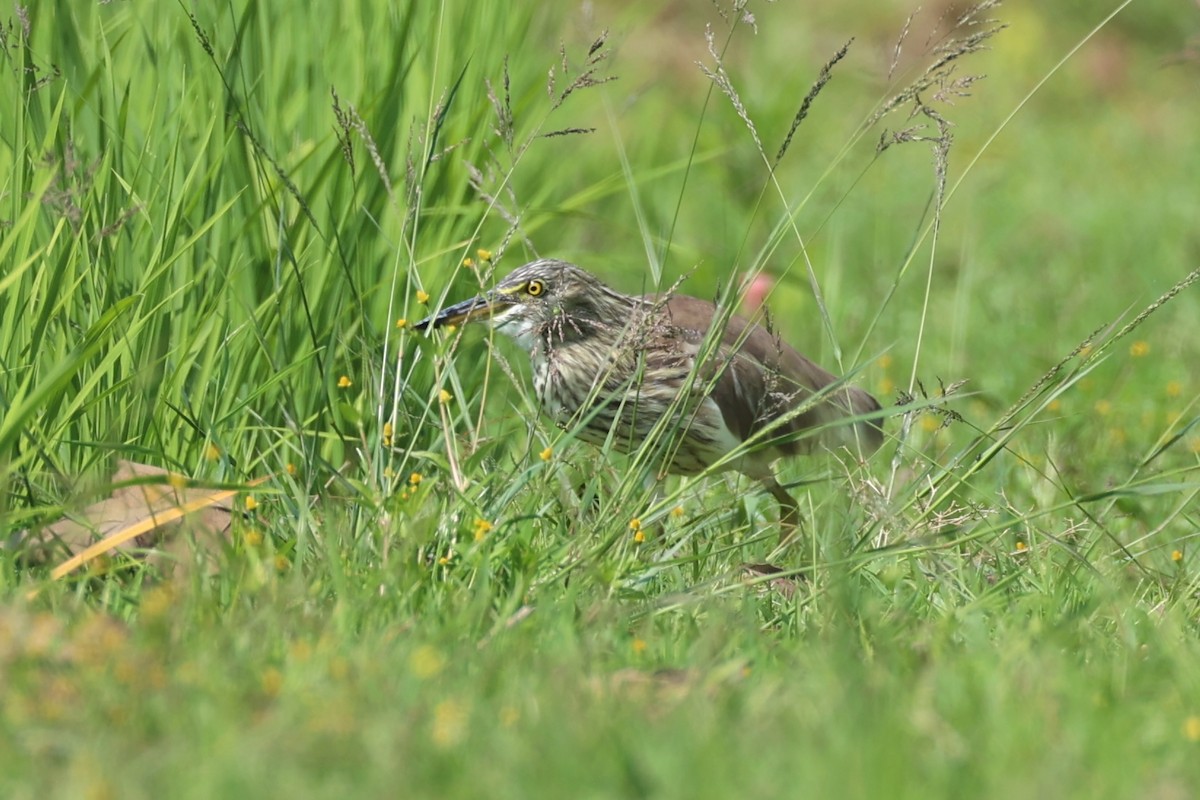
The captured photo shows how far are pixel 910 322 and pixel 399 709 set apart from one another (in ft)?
16.0

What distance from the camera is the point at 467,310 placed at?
4.32 metres

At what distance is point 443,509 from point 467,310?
38.4 inches

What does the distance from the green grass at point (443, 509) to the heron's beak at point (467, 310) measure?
0.10 m

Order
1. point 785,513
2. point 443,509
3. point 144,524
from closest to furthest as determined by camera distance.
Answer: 1. point 144,524
2. point 443,509
3. point 785,513

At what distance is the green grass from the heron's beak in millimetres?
103

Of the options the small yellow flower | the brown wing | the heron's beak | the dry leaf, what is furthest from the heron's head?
the small yellow flower

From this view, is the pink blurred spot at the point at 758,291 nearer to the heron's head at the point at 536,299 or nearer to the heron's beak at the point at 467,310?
the heron's head at the point at 536,299

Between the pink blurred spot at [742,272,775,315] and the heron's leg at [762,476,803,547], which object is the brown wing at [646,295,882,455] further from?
the pink blurred spot at [742,272,775,315]

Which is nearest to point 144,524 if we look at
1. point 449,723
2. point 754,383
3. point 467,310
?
point 449,723

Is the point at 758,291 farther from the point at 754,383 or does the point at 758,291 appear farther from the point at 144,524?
the point at 144,524

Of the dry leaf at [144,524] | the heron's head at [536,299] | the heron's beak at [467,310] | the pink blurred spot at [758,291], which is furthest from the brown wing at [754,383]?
the dry leaf at [144,524]

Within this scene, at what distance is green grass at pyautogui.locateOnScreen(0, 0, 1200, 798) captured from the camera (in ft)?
7.91

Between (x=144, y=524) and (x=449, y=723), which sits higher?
(x=449, y=723)

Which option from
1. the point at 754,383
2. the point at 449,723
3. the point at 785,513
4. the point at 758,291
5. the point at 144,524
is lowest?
the point at 758,291
